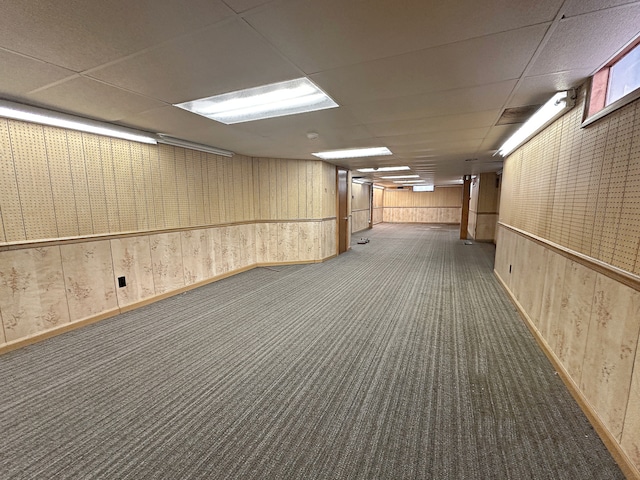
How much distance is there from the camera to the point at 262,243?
5.98 m

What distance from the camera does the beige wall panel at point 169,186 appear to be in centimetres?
391

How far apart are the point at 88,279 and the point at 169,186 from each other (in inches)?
63.2

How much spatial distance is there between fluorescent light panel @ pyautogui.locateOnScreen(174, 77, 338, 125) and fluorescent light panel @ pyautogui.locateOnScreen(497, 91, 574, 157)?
1.91 m

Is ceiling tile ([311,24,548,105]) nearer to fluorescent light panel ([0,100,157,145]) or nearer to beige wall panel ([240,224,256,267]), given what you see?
fluorescent light panel ([0,100,157,145])

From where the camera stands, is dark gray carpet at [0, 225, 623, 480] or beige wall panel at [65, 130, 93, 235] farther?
beige wall panel at [65, 130, 93, 235]

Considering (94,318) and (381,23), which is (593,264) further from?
(94,318)

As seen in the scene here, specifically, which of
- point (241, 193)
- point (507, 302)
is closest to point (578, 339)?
point (507, 302)

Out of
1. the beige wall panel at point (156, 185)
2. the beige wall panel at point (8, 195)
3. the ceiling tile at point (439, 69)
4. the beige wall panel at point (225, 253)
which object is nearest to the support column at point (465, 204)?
the beige wall panel at point (225, 253)

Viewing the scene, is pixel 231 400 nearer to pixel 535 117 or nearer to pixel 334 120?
pixel 334 120

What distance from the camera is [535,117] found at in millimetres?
2865

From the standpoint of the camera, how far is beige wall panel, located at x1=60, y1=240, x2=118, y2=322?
2980 mm

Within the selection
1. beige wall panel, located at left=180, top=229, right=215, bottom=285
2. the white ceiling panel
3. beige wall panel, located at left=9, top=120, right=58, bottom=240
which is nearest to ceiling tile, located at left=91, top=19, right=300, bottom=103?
beige wall panel, located at left=9, top=120, right=58, bottom=240

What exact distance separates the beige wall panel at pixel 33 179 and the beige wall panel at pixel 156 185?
1104 millimetres

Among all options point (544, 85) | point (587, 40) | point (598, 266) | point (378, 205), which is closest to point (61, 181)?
point (587, 40)
